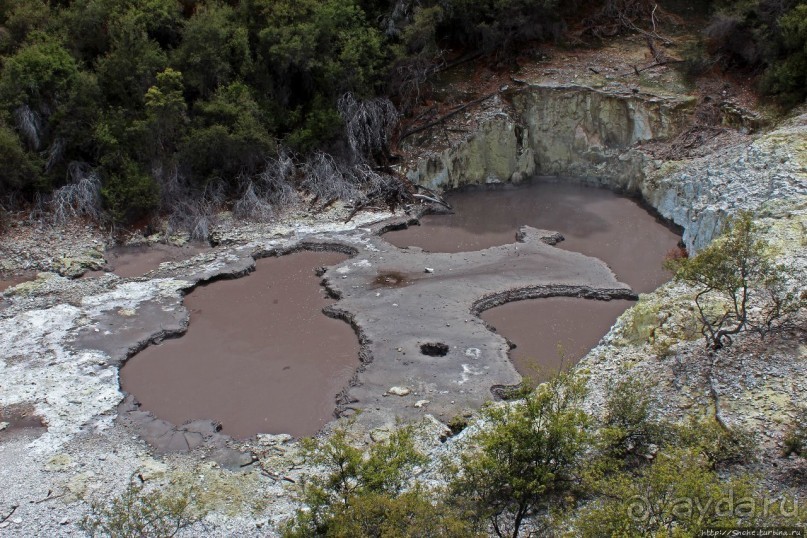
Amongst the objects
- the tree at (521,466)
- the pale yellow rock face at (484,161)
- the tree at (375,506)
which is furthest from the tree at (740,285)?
the pale yellow rock face at (484,161)

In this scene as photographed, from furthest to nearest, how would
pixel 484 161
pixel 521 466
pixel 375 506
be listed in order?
1. pixel 484 161
2. pixel 521 466
3. pixel 375 506

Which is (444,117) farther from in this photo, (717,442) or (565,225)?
(717,442)

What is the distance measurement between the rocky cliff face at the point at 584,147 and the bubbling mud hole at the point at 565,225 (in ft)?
2.32

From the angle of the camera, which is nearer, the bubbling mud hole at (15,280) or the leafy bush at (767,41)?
the bubbling mud hole at (15,280)

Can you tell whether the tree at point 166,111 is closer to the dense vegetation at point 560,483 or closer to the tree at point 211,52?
the tree at point 211,52

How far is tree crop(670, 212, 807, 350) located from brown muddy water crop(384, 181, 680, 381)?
4141 millimetres

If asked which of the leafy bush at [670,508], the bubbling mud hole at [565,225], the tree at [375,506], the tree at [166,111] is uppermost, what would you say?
the tree at [166,111]

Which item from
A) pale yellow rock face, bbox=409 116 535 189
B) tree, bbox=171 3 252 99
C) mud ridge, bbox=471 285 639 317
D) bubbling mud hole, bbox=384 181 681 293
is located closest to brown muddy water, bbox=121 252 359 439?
mud ridge, bbox=471 285 639 317

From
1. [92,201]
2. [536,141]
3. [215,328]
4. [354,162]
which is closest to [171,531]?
[215,328]

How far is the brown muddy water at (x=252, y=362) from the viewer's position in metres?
16.7

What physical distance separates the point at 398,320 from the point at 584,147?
45.0 feet

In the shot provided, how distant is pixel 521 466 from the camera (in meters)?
12.1

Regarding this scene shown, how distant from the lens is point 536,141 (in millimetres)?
29844

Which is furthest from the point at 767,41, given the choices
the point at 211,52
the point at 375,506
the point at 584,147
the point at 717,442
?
the point at 375,506
